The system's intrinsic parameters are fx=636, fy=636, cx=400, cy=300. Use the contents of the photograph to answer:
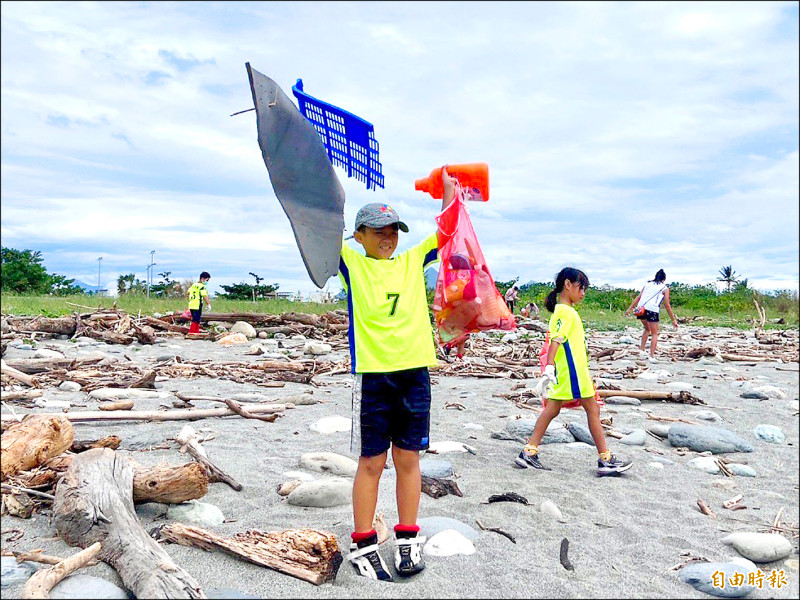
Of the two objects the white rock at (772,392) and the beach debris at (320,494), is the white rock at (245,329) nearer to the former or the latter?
the white rock at (772,392)

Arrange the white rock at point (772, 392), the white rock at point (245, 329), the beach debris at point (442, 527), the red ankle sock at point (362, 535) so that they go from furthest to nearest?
1. the white rock at point (245, 329)
2. the white rock at point (772, 392)
3. the beach debris at point (442, 527)
4. the red ankle sock at point (362, 535)

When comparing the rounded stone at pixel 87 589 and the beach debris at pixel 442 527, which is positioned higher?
the rounded stone at pixel 87 589

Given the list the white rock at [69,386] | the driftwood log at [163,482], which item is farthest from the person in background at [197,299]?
the driftwood log at [163,482]

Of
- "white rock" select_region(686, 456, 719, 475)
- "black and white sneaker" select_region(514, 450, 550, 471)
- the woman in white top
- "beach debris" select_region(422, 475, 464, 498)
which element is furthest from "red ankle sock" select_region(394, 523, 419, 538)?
the woman in white top

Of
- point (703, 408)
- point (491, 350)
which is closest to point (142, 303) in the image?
point (491, 350)

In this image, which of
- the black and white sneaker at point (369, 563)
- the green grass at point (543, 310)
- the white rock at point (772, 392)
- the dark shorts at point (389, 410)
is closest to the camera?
the black and white sneaker at point (369, 563)

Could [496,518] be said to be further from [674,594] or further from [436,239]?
[436,239]

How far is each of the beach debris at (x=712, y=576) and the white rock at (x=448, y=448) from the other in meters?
2.29

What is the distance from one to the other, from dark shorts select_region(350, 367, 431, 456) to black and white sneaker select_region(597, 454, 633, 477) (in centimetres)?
207

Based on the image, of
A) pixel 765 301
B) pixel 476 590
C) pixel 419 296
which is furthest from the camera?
pixel 765 301

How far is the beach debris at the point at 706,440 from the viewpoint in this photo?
5426 millimetres

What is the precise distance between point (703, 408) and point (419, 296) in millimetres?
5114

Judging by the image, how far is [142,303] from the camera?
1814 cm

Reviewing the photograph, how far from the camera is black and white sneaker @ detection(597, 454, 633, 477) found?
469 cm
